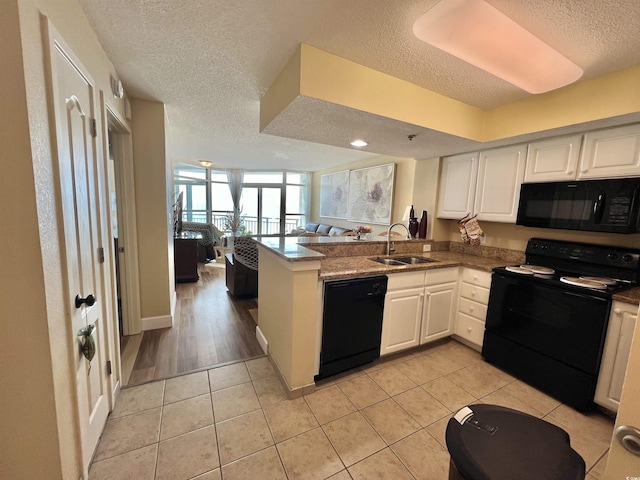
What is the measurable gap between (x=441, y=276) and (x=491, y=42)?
6.14 ft

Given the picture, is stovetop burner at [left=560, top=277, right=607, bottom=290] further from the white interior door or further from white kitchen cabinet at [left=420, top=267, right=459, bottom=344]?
the white interior door

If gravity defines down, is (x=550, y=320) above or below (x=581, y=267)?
below

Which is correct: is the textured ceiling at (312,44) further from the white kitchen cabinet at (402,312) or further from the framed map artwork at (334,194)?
the framed map artwork at (334,194)

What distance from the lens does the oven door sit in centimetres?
181

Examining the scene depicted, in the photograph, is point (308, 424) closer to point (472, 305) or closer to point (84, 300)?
point (84, 300)

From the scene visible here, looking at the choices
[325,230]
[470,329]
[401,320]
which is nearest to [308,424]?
[401,320]

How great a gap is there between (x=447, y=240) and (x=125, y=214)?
3732 millimetres

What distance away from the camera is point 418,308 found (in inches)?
96.5

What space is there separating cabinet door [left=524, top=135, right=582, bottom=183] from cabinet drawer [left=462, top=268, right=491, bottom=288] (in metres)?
0.97

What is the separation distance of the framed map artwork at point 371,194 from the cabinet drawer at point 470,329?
251 centimetres

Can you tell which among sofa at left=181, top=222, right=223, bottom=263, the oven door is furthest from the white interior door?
sofa at left=181, top=222, right=223, bottom=263

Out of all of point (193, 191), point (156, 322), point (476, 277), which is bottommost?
point (156, 322)

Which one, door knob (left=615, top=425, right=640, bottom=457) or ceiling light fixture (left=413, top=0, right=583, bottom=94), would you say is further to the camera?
ceiling light fixture (left=413, top=0, right=583, bottom=94)

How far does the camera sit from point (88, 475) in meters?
1.31
